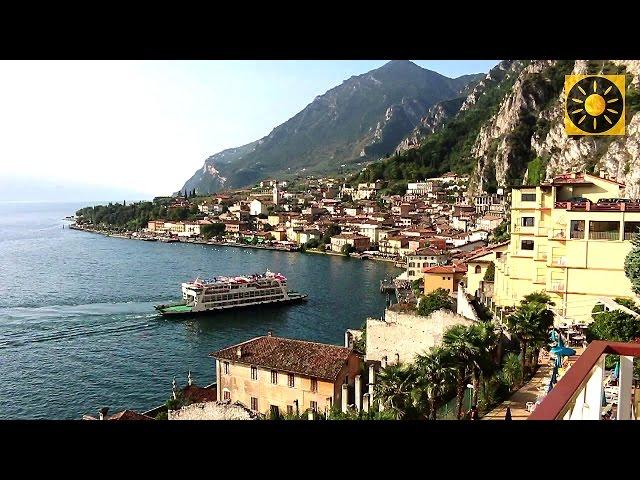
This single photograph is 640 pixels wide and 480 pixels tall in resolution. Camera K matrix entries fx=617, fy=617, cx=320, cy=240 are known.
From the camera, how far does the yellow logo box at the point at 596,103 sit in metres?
2.87

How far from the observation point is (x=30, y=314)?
1379 centimetres

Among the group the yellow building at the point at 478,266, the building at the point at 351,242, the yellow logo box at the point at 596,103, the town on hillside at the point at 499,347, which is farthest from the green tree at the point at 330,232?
the yellow logo box at the point at 596,103

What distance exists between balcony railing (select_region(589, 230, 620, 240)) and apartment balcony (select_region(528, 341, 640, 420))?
513cm

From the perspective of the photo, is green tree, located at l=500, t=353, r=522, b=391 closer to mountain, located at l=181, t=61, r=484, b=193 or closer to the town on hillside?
the town on hillside

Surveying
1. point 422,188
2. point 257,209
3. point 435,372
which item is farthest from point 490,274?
point 422,188

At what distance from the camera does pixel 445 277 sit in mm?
14078

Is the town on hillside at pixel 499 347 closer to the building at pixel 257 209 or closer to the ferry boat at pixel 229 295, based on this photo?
the ferry boat at pixel 229 295

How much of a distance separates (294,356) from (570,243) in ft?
12.2

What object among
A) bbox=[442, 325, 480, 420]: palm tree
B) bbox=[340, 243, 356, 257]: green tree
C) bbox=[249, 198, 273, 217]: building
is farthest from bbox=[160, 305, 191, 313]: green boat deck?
bbox=[249, 198, 273, 217]: building

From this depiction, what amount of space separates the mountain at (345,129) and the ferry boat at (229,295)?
64.0 metres

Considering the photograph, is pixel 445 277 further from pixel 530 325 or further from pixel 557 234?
pixel 530 325

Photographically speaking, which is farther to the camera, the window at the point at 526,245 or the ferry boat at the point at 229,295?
the ferry boat at the point at 229,295
